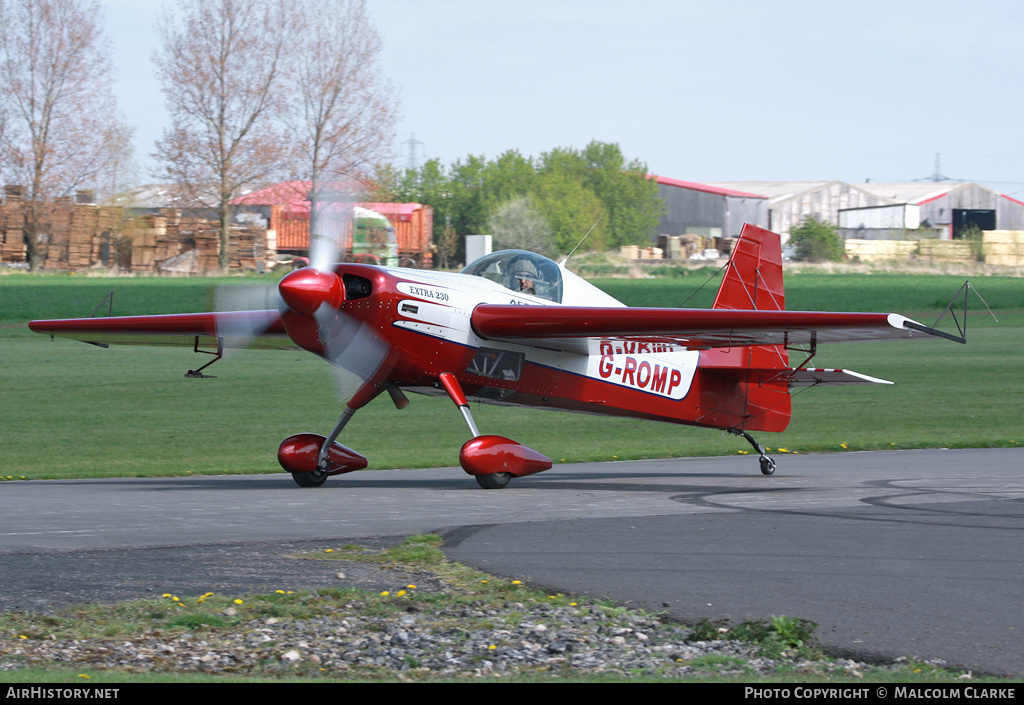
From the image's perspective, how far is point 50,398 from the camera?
80.0ft

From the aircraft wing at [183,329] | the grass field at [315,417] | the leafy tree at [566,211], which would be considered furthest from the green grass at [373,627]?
the leafy tree at [566,211]

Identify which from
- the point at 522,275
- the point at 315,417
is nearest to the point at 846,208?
the point at 315,417

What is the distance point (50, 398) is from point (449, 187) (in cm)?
6558

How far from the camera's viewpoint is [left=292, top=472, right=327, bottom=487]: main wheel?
13844 mm

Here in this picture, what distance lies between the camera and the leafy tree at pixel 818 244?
84.0 meters

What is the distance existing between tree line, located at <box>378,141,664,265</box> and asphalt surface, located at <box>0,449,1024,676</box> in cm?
4845

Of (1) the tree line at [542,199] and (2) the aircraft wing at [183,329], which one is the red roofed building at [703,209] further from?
(2) the aircraft wing at [183,329]

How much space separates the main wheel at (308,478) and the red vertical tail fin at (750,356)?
17.4ft

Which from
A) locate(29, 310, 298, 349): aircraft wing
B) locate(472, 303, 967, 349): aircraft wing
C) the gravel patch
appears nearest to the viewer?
the gravel patch

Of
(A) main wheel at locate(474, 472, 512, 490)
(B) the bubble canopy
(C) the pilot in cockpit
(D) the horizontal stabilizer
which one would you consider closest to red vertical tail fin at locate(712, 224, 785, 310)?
(D) the horizontal stabilizer

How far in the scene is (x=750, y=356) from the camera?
51.3 ft

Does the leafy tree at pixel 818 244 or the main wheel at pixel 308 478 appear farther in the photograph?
the leafy tree at pixel 818 244

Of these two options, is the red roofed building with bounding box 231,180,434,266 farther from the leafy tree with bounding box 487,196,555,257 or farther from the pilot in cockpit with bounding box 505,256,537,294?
the pilot in cockpit with bounding box 505,256,537,294

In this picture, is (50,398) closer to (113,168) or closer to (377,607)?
(377,607)
